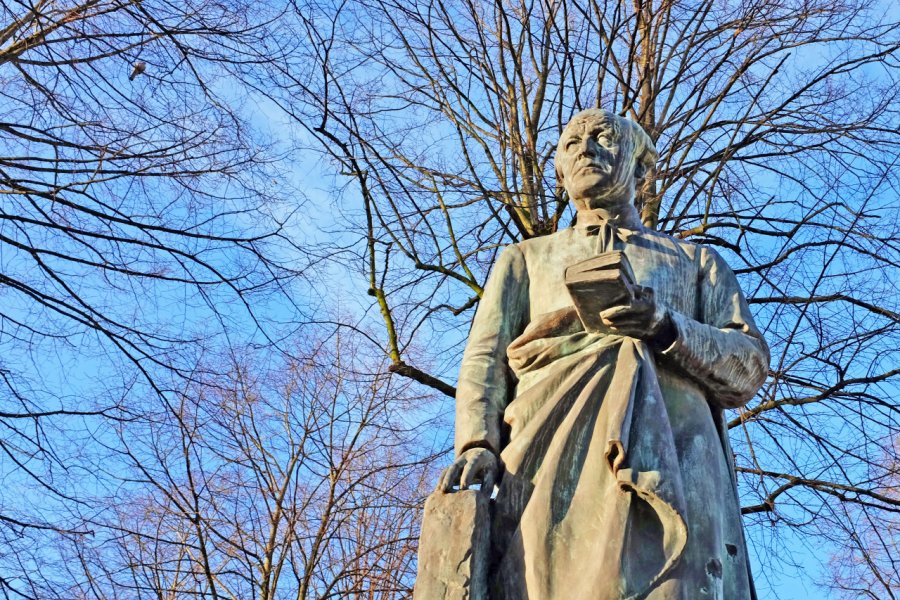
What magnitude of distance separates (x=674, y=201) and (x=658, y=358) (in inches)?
206

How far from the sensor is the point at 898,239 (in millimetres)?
10016

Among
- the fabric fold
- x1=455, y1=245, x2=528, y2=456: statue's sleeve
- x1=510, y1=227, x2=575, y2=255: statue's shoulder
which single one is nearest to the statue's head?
x1=510, y1=227, x2=575, y2=255: statue's shoulder

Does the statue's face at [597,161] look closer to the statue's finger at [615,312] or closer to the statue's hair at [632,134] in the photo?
the statue's hair at [632,134]

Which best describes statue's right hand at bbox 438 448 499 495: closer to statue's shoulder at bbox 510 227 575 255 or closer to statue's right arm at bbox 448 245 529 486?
statue's right arm at bbox 448 245 529 486

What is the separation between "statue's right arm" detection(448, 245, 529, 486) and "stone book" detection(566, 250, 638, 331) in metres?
0.53

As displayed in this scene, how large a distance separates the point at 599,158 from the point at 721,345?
0.97 m

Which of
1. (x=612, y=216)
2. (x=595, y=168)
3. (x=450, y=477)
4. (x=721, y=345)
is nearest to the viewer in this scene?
(x=450, y=477)

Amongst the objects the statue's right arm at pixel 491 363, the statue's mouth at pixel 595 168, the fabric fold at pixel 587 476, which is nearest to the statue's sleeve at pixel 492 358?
the statue's right arm at pixel 491 363

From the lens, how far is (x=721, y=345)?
4727 millimetres

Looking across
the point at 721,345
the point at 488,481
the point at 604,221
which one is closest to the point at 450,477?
the point at 488,481

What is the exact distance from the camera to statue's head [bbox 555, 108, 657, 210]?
5.21 metres

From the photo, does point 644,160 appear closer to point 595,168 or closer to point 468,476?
point 595,168

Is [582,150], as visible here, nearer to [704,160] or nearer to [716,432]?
[716,432]

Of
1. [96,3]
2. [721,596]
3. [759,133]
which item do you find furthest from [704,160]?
[721,596]
